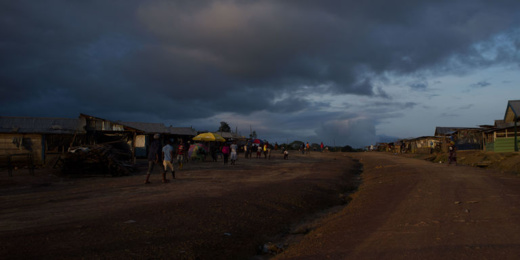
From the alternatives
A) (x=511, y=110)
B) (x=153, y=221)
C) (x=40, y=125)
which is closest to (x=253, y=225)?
(x=153, y=221)

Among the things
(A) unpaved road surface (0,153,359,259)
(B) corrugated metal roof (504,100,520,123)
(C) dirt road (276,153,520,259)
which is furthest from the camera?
(B) corrugated metal roof (504,100,520,123)

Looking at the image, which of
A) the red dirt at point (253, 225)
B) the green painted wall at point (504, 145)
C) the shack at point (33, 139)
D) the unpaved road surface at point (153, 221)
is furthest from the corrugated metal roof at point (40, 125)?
the green painted wall at point (504, 145)

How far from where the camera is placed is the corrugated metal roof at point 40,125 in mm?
23228

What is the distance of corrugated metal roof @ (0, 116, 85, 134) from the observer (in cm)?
2323

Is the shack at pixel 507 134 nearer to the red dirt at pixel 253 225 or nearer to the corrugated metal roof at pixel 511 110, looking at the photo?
the corrugated metal roof at pixel 511 110

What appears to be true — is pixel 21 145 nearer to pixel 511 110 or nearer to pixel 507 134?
pixel 507 134

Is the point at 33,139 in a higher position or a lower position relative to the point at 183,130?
lower

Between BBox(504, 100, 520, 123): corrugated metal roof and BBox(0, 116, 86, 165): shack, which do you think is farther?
BBox(504, 100, 520, 123): corrugated metal roof

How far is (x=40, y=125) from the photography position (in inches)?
1024

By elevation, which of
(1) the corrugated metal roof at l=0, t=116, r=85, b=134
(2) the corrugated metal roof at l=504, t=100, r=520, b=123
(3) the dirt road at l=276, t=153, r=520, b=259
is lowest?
(3) the dirt road at l=276, t=153, r=520, b=259

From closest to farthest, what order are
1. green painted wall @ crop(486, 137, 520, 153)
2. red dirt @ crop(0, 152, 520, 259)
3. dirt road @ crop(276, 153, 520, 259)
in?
1. dirt road @ crop(276, 153, 520, 259)
2. red dirt @ crop(0, 152, 520, 259)
3. green painted wall @ crop(486, 137, 520, 153)

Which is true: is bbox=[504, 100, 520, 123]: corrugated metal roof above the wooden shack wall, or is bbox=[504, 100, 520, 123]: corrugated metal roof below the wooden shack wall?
above

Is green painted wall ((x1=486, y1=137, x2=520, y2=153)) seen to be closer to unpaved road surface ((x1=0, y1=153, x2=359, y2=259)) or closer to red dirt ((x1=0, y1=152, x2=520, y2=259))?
red dirt ((x1=0, y1=152, x2=520, y2=259))

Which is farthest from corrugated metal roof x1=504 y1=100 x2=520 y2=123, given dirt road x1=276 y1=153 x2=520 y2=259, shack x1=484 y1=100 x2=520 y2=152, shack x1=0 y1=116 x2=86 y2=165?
shack x1=0 y1=116 x2=86 y2=165
